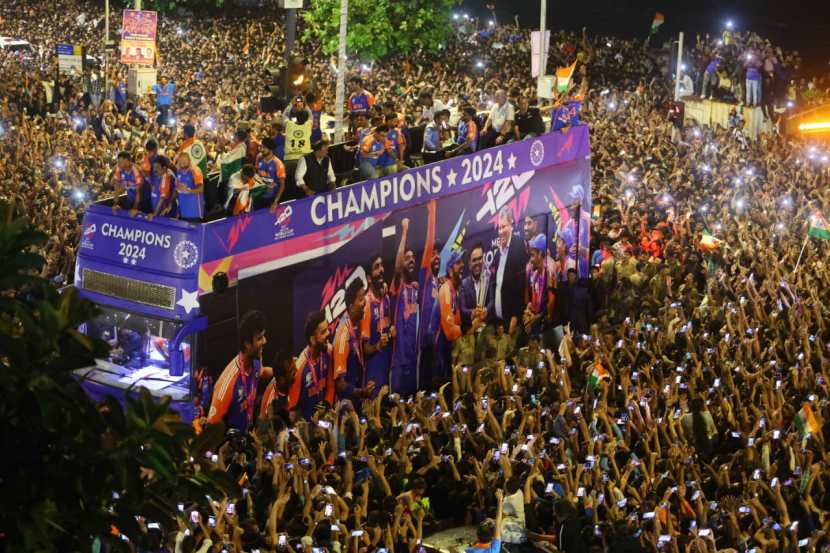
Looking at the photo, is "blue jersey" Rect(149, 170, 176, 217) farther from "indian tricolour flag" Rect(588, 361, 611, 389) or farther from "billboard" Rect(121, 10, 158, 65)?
"billboard" Rect(121, 10, 158, 65)

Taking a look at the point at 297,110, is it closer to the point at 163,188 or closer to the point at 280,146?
the point at 280,146

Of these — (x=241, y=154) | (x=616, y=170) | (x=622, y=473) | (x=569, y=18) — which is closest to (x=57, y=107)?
(x=616, y=170)

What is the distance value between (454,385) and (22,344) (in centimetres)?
1169

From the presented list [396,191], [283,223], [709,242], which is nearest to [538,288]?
[709,242]

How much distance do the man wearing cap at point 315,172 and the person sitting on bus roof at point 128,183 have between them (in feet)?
5.98

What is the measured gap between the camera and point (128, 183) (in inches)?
562

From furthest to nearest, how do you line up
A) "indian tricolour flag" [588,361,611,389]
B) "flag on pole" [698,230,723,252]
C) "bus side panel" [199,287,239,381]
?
"flag on pole" [698,230,723,252] < "indian tricolour flag" [588,361,611,389] < "bus side panel" [199,287,239,381]

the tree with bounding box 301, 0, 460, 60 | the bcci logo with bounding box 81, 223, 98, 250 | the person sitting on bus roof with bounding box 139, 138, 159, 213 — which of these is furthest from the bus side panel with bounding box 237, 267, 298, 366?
the tree with bounding box 301, 0, 460, 60

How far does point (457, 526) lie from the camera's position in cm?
1332

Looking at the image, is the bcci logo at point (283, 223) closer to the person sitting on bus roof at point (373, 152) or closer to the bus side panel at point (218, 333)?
the bus side panel at point (218, 333)

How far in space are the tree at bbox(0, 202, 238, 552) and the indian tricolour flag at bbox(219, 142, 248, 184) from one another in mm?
9537

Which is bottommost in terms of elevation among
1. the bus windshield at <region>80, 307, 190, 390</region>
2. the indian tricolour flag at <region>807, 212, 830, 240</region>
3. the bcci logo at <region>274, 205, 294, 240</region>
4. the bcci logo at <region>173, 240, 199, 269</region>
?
the bus windshield at <region>80, 307, 190, 390</region>

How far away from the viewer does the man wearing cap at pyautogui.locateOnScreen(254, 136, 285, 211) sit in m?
14.7

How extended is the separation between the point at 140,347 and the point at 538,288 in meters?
6.99
